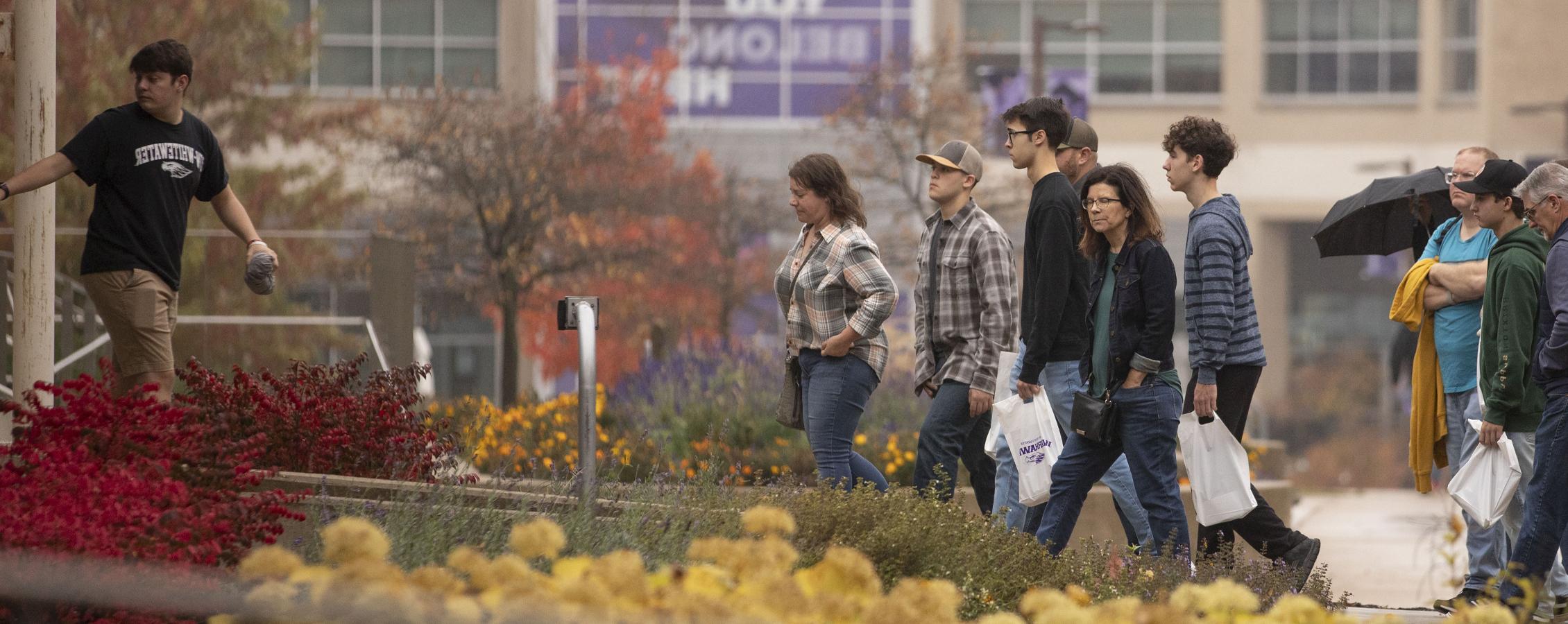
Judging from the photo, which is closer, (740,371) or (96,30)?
(740,371)

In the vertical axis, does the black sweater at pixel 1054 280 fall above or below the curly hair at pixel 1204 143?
below

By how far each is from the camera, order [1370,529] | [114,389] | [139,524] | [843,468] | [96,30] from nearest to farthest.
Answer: [139,524] → [114,389] → [843,468] → [1370,529] → [96,30]

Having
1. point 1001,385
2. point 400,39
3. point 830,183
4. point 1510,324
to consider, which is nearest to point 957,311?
point 1001,385

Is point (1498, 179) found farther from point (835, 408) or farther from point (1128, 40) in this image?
point (1128, 40)

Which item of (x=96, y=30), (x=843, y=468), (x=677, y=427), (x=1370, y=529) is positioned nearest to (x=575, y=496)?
(x=843, y=468)

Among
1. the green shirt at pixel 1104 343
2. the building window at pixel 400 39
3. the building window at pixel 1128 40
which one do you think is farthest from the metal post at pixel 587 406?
the building window at pixel 1128 40

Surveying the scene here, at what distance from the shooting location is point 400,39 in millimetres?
40281

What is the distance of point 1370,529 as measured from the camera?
12.2 m

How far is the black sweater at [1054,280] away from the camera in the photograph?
638cm

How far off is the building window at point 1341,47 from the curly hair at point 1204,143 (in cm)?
4070

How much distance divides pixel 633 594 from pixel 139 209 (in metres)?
3.41

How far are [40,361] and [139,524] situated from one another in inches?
85.3

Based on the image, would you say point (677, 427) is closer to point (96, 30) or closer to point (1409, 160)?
point (96, 30)

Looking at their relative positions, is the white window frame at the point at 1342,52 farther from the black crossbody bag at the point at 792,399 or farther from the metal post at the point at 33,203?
the metal post at the point at 33,203
